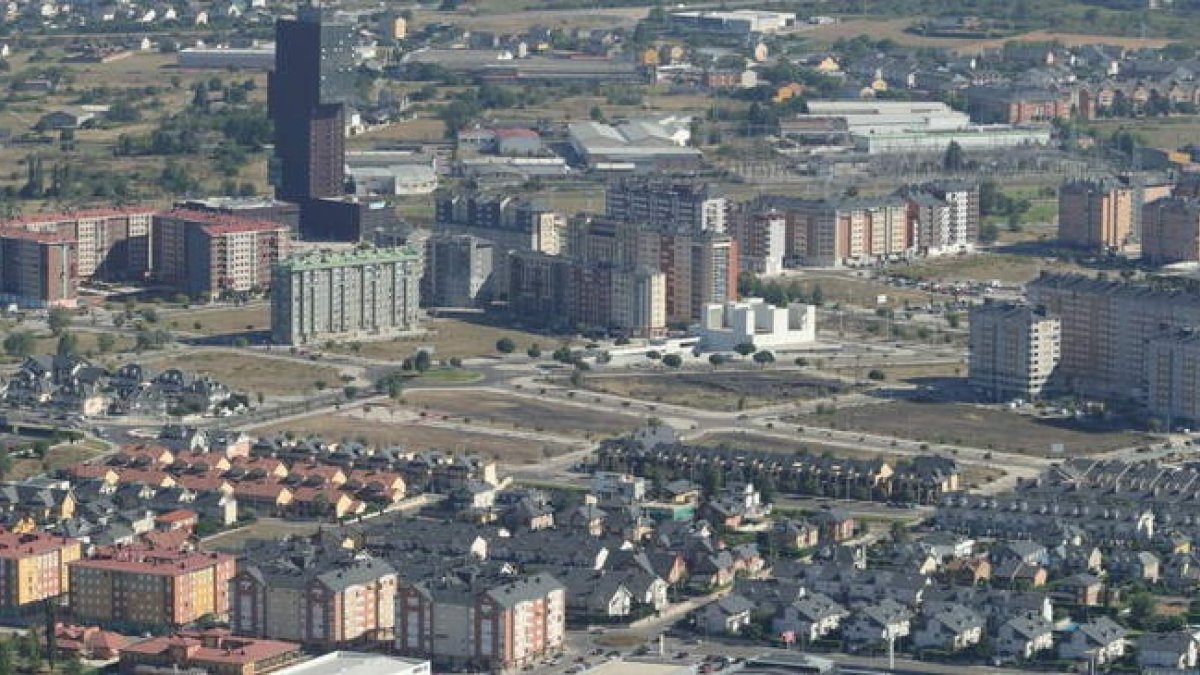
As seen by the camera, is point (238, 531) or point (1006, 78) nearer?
point (238, 531)

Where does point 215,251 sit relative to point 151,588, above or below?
above

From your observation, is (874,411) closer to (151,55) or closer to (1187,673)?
(1187,673)

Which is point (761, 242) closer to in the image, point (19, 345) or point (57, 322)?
point (57, 322)

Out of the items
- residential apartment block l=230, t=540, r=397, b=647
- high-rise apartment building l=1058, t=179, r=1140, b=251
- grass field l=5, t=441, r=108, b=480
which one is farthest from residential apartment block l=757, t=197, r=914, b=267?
residential apartment block l=230, t=540, r=397, b=647

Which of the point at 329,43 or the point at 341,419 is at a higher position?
the point at 329,43

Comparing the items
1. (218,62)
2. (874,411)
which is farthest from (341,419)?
(218,62)

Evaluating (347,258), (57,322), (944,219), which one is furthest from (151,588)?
(944,219)

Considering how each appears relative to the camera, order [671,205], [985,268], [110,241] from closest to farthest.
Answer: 1. [110,241]
2. [985,268]
3. [671,205]

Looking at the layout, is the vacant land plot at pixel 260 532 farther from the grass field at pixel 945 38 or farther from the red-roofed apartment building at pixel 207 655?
the grass field at pixel 945 38

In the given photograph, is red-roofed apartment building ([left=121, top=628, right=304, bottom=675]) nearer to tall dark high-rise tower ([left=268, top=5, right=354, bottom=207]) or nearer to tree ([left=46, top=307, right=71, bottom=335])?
tree ([left=46, top=307, right=71, bottom=335])
